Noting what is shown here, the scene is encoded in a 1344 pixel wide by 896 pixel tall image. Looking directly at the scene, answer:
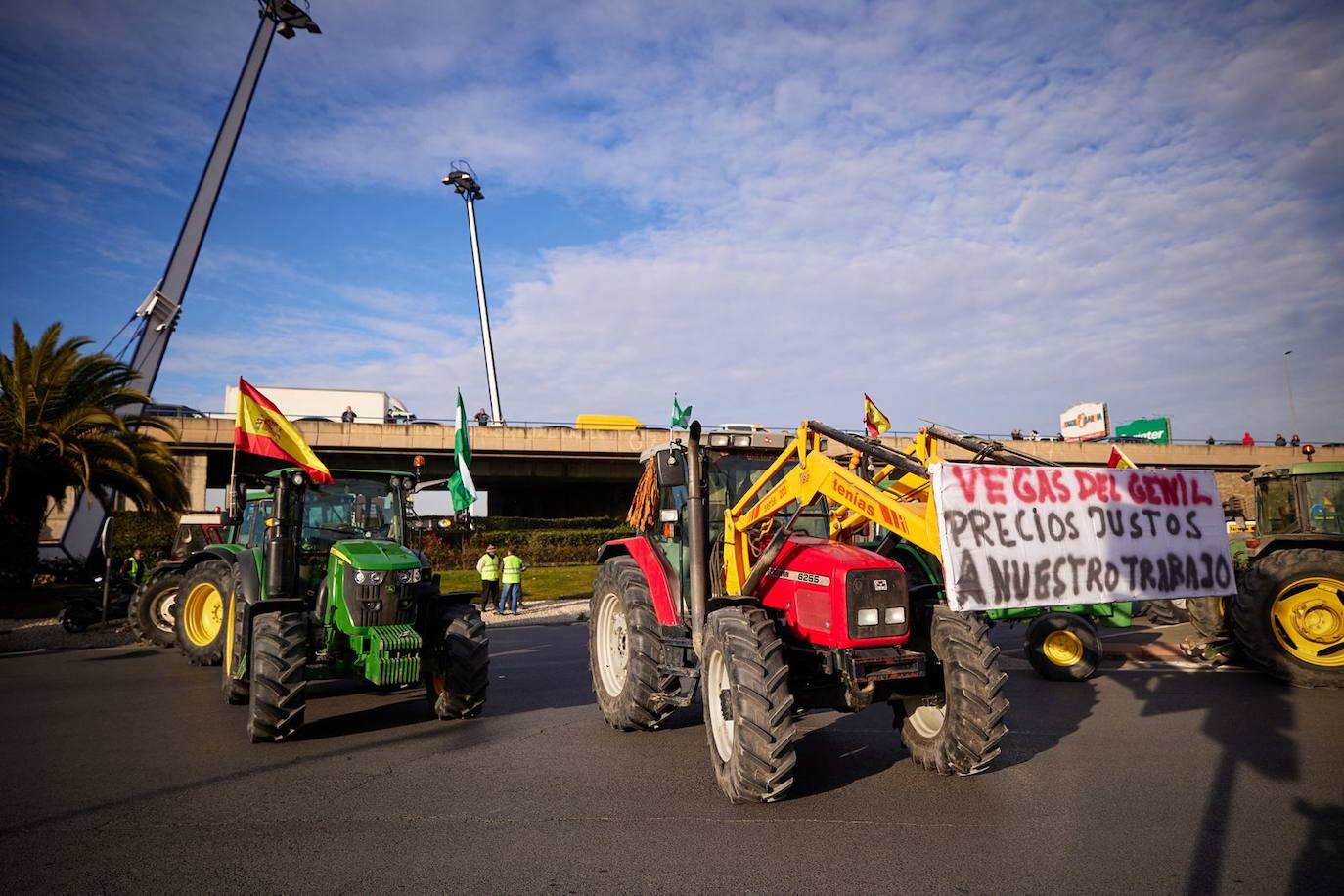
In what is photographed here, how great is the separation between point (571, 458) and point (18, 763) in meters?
29.9

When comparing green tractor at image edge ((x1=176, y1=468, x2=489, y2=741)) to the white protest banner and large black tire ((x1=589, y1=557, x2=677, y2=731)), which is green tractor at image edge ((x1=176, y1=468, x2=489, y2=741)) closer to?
large black tire ((x1=589, y1=557, x2=677, y2=731))

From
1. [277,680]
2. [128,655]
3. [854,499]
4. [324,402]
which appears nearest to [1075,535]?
[854,499]

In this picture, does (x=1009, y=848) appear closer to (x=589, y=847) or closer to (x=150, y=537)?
(x=589, y=847)

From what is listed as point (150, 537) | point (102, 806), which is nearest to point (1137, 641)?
point (102, 806)

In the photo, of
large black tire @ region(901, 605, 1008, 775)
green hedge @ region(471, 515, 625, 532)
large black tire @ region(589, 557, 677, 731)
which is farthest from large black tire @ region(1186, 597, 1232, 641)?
green hedge @ region(471, 515, 625, 532)

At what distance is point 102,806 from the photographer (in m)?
5.43

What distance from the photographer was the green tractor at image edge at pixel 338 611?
7008 mm

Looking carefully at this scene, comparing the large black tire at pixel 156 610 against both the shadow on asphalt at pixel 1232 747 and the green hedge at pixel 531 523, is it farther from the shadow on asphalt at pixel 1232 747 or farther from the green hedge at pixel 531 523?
the green hedge at pixel 531 523

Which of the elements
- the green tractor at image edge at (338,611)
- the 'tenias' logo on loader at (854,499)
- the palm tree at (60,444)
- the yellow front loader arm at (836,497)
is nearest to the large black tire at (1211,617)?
the yellow front loader arm at (836,497)

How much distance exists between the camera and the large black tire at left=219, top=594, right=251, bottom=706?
7943 mm

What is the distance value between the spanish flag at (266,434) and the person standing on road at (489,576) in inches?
461

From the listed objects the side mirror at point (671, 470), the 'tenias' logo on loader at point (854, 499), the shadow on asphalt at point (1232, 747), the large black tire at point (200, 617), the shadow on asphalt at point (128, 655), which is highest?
the side mirror at point (671, 470)

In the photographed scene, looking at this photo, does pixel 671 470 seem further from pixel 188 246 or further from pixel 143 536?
pixel 188 246

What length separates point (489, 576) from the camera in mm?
20141
